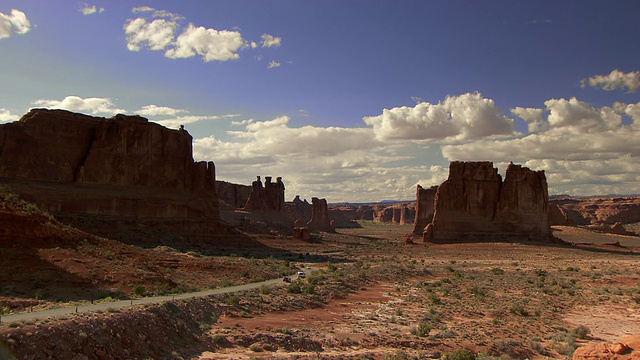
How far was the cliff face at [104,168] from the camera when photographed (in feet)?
136

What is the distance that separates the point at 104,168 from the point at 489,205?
4892cm

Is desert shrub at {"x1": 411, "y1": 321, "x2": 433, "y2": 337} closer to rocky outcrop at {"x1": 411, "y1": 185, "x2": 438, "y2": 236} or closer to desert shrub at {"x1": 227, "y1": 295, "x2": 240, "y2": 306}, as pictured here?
desert shrub at {"x1": 227, "y1": 295, "x2": 240, "y2": 306}

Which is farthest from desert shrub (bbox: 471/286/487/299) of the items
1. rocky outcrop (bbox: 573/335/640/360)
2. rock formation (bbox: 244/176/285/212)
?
rock formation (bbox: 244/176/285/212)

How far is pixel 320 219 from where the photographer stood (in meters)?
115

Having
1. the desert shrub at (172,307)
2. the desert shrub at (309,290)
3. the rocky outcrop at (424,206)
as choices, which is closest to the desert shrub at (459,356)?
the desert shrub at (172,307)

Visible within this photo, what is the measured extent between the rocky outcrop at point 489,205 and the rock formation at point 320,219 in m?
45.4

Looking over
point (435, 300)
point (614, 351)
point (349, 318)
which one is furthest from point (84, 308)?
point (435, 300)

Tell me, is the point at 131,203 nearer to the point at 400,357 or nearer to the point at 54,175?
the point at 54,175

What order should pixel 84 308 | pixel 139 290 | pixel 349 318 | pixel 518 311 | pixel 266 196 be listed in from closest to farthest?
pixel 84 308 → pixel 349 318 → pixel 139 290 → pixel 518 311 → pixel 266 196

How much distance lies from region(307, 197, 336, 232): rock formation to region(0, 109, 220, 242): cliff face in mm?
58291

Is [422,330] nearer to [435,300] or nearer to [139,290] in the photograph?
[435,300]

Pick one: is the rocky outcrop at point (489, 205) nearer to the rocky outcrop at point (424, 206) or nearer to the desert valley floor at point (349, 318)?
the rocky outcrop at point (424, 206)

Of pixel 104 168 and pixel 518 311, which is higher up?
pixel 104 168

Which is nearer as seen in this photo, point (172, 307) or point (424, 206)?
point (172, 307)
